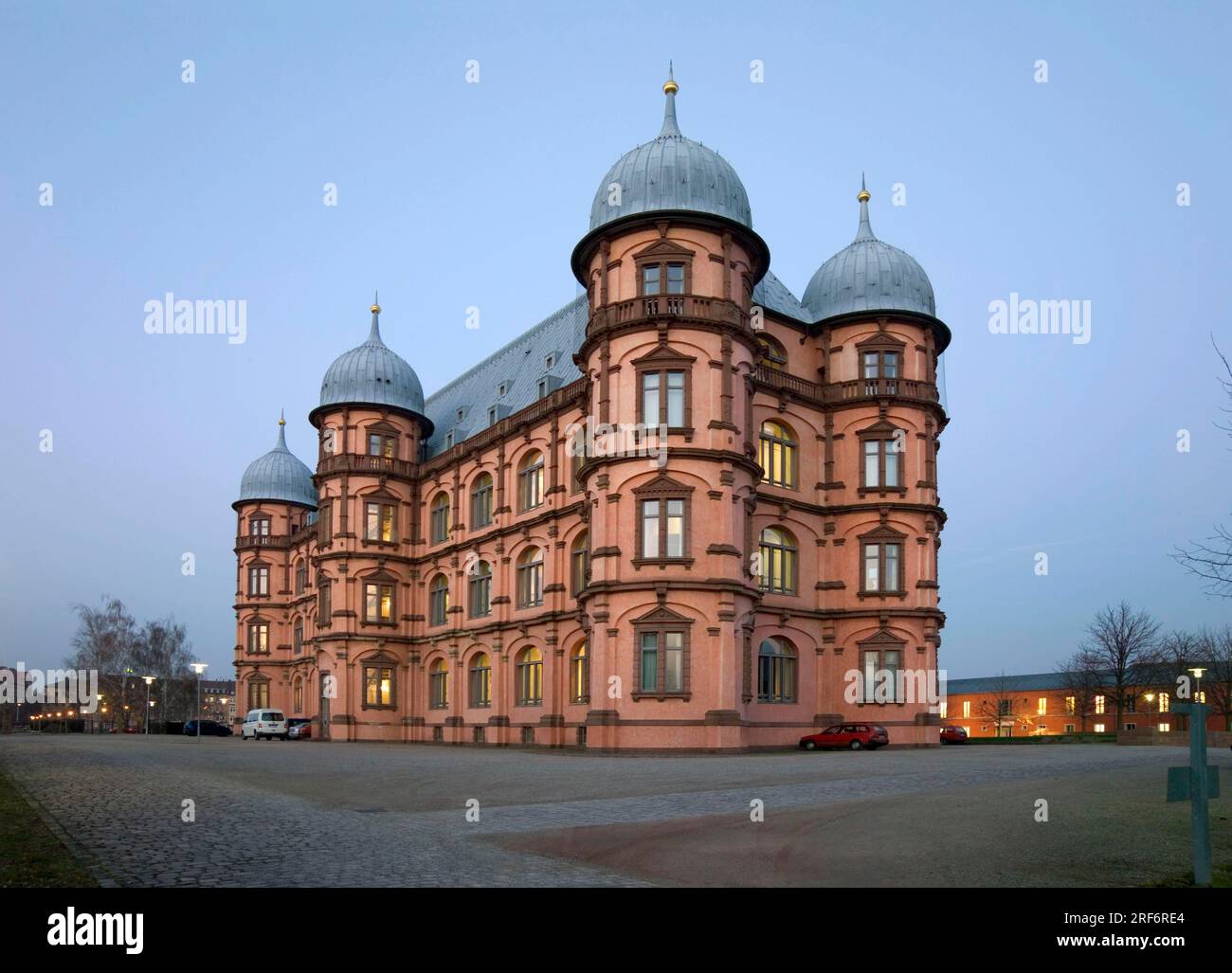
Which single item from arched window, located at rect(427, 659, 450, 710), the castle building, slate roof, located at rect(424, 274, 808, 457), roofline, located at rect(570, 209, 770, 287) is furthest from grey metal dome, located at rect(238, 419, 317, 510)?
roofline, located at rect(570, 209, 770, 287)

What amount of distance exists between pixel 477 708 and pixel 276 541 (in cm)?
3843

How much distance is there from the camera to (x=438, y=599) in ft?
210

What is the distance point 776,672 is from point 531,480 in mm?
16165

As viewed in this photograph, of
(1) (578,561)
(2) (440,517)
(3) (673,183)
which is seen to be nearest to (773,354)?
(3) (673,183)

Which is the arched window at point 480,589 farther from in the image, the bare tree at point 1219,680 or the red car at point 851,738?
the bare tree at point 1219,680

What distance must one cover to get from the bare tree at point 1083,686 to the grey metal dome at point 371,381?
60.1 metres

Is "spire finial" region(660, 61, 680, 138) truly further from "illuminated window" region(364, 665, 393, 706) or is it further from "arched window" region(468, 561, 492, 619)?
"illuminated window" region(364, 665, 393, 706)

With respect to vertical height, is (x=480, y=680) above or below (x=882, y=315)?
below

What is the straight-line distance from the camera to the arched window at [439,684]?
203 ft

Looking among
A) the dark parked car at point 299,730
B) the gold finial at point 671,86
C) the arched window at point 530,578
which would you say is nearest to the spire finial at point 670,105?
the gold finial at point 671,86

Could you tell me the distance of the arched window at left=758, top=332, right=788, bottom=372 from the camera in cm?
4838

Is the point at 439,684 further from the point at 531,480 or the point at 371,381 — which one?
the point at 371,381

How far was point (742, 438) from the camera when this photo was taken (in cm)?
4278

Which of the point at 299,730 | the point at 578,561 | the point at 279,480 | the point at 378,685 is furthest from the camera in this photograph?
the point at 279,480
